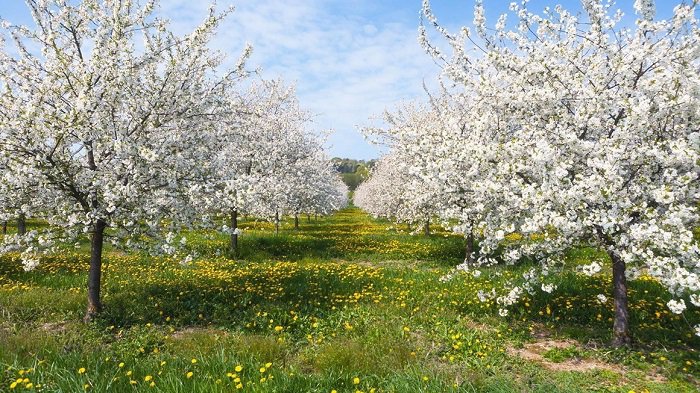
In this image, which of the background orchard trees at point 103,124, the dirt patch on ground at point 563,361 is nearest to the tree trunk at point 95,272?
the background orchard trees at point 103,124

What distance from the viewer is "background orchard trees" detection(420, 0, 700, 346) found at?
600cm

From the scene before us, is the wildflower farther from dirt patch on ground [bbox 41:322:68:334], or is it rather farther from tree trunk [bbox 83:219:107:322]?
dirt patch on ground [bbox 41:322:68:334]

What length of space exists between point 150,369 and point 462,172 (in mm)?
5876

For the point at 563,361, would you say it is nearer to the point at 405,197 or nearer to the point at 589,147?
the point at 589,147

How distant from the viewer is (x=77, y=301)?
32.8 ft

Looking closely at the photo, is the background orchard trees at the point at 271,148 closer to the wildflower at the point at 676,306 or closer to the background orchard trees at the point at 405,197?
the background orchard trees at the point at 405,197

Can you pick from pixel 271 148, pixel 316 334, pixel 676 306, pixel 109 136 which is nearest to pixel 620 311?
pixel 676 306

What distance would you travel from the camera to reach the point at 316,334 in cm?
836

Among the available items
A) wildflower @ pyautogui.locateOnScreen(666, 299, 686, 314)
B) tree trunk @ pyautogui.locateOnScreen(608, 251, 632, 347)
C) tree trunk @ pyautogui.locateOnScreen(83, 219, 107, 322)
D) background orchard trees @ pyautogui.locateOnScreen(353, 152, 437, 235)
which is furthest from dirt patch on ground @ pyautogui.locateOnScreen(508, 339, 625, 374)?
tree trunk @ pyautogui.locateOnScreen(83, 219, 107, 322)

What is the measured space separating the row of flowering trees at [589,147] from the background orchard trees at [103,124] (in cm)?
457

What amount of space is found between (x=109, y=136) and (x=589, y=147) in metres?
7.91

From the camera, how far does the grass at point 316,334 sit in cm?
552

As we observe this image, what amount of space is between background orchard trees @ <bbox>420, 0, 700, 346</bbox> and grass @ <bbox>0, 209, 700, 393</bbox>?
47.1 inches

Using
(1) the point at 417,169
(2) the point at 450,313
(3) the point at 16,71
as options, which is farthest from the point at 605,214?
(3) the point at 16,71
